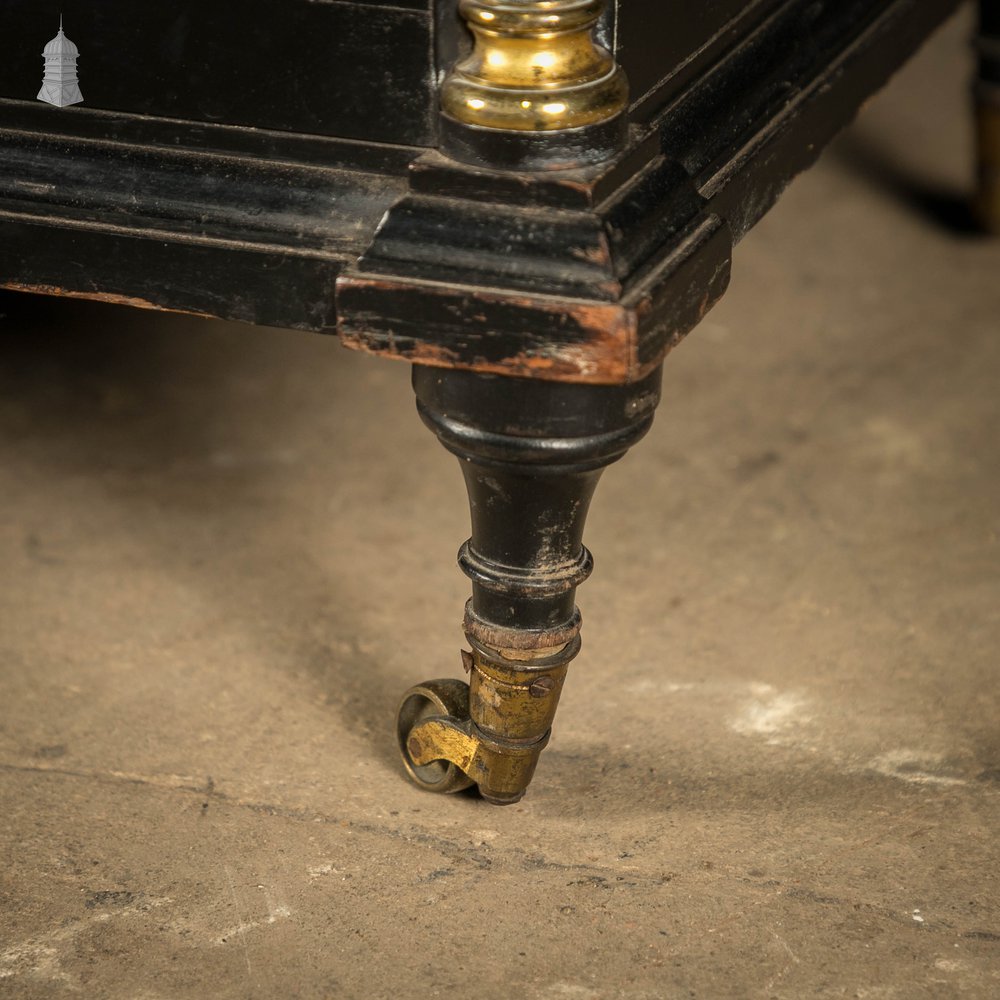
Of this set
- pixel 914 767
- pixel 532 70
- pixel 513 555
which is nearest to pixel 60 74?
pixel 532 70

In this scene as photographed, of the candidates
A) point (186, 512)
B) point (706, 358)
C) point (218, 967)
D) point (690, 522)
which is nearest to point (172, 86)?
point (218, 967)

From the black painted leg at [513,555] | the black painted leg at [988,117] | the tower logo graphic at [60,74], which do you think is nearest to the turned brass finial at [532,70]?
the black painted leg at [513,555]

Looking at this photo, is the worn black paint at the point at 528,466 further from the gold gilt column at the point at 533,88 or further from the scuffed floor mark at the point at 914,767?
the scuffed floor mark at the point at 914,767

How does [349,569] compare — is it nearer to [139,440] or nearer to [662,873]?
[139,440]

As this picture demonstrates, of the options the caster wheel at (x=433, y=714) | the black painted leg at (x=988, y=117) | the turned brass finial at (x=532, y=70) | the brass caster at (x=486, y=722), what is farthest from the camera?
the black painted leg at (x=988, y=117)

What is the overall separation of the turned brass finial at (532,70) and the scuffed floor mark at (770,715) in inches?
30.6

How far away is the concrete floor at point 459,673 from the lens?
1445 mm

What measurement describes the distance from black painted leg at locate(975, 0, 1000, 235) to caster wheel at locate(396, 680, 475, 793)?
1.77m

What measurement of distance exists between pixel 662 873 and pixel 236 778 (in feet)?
1.48

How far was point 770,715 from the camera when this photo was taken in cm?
181

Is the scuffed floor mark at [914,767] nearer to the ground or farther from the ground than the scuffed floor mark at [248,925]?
nearer to the ground

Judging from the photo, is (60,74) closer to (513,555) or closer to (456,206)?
(456,206)

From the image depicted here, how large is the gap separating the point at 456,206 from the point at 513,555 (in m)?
0.31

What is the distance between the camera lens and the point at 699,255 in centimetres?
135
